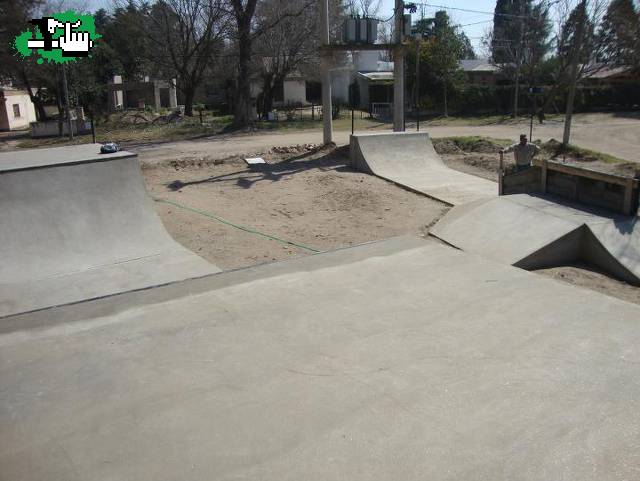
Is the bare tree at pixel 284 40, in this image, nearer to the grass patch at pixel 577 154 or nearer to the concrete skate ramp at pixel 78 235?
the grass patch at pixel 577 154

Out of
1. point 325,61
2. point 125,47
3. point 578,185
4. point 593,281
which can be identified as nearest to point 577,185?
point 578,185

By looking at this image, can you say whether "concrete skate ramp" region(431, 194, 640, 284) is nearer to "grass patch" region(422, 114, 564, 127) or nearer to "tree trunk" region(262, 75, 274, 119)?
"grass patch" region(422, 114, 564, 127)

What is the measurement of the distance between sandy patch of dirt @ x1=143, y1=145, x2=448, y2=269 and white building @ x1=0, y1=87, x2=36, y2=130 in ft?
78.5

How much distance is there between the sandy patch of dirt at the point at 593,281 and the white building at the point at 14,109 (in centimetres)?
3384

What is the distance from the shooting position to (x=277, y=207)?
1154cm

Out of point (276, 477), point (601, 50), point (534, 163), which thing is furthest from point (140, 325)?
point (601, 50)

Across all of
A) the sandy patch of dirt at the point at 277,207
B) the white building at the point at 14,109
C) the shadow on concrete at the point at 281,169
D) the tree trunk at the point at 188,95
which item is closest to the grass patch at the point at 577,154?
the shadow on concrete at the point at 281,169

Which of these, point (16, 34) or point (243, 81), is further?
point (243, 81)

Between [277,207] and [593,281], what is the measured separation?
20.2ft

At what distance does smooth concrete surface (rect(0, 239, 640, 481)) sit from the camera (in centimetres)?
348

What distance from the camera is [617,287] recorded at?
7.22m

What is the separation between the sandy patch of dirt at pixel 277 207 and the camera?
909 cm

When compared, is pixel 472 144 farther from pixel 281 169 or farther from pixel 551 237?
pixel 551 237

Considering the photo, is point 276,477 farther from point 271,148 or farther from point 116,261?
point 271,148
